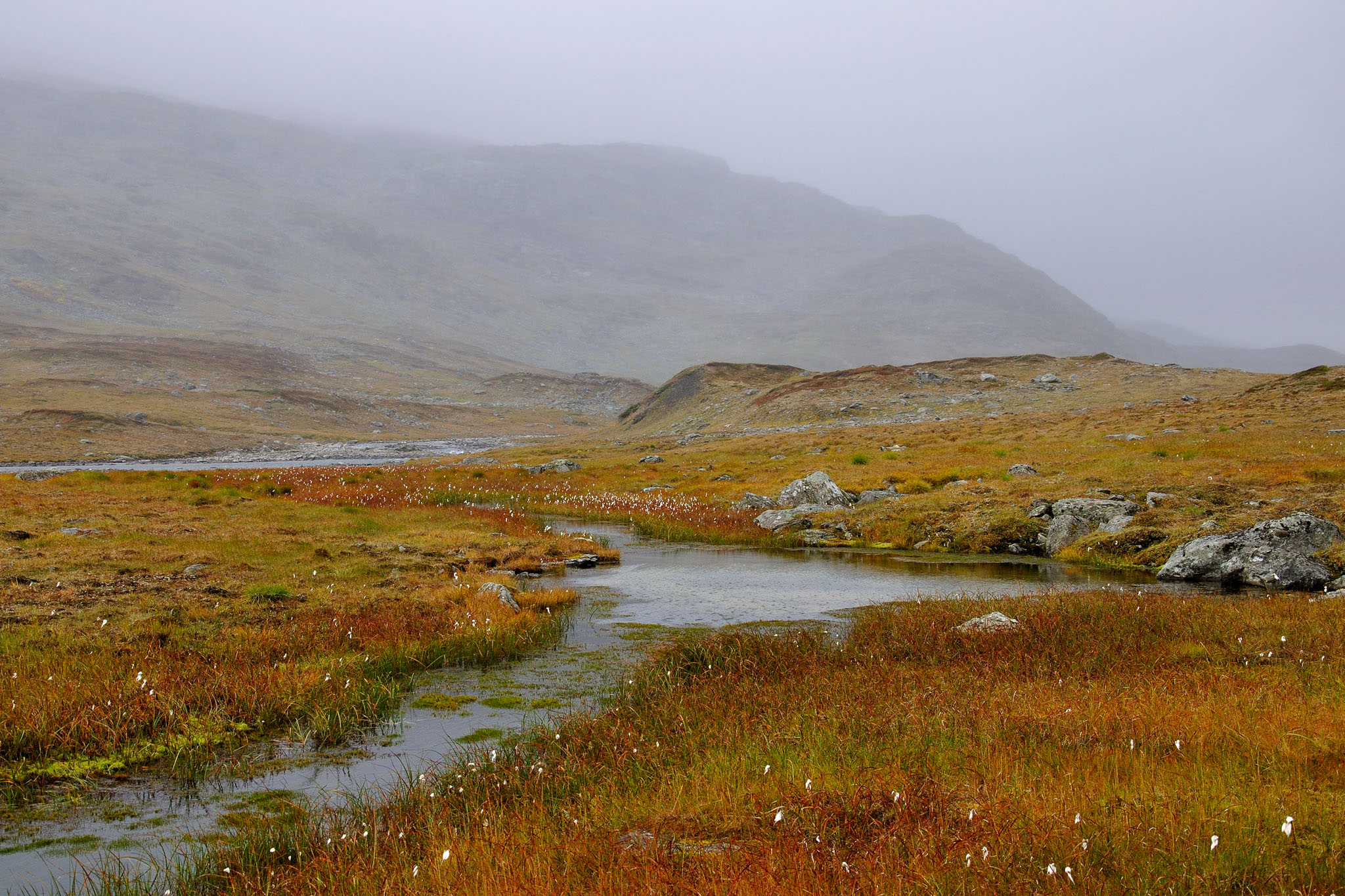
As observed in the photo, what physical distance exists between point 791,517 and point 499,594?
659 inches

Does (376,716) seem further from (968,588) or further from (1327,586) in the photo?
(1327,586)

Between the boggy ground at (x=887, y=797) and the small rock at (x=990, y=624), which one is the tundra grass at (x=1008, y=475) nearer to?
the small rock at (x=990, y=624)

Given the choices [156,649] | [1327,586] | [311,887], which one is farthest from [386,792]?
[1327,586]

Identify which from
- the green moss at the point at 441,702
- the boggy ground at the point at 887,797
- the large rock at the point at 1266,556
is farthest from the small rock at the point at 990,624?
the large rock at the point at 1266,556

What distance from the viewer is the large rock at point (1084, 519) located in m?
23.6

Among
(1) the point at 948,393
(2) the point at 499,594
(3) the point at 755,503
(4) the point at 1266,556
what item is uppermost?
(1) the point at 948,393

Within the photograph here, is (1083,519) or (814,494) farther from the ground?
(1083,519)

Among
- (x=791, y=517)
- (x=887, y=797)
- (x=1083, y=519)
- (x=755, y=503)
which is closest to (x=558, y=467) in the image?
(x=755, y=503)

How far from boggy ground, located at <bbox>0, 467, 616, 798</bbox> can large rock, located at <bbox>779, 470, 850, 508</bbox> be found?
1152 centimetres

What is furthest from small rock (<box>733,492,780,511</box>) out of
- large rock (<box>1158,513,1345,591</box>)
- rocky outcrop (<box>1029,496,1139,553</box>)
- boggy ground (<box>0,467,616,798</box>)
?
large rock (<box>1158,513,1345,591</box>)

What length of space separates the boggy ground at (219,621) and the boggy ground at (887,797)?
308 centimetres

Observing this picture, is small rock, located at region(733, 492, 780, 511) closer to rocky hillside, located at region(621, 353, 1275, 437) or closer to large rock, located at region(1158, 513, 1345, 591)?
large rock, located at region(1158, 513, 1345, 591)

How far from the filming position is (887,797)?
590cm

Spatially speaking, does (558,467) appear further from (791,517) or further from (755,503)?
(791,517)
